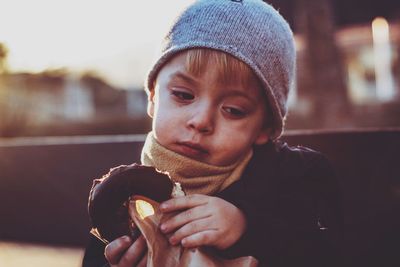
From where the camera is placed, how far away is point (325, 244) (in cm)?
156

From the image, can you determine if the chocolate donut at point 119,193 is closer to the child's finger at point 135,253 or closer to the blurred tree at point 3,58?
the child's finger at point 135,253

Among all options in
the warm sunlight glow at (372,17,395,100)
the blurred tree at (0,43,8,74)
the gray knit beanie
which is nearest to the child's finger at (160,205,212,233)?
the gray knit beanie

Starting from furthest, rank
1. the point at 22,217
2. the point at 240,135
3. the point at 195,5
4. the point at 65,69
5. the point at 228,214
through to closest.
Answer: the point at 65,69 → the point at 22,217 → the point at 195,5 → the point at 240,135 → the point at 228,214

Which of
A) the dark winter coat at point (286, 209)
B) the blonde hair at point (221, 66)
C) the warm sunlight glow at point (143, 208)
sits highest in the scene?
the blonde hair at point (221, 66)

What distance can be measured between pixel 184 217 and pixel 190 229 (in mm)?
37

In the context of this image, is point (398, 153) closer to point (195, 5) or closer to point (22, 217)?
point (195, 5)

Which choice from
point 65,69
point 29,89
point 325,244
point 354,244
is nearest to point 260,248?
point 325,244

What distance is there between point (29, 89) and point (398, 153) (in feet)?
48.1

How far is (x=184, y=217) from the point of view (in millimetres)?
1248

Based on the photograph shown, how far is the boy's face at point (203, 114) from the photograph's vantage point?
4.58 feet

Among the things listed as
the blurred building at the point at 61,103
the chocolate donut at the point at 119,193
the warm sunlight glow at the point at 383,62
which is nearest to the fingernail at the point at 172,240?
the chocolate donut at the point at 119,193

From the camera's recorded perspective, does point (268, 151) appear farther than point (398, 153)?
No

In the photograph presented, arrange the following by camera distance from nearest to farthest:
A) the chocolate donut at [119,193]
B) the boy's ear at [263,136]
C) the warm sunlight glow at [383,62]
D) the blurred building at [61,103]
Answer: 1. the chocolate donut at [119,193]
2. the boy's ear at [263,136]
3. the blurred building at [61,103]
4. the warm sunlight glow at [383,62]

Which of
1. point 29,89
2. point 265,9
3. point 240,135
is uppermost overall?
point 265,9
